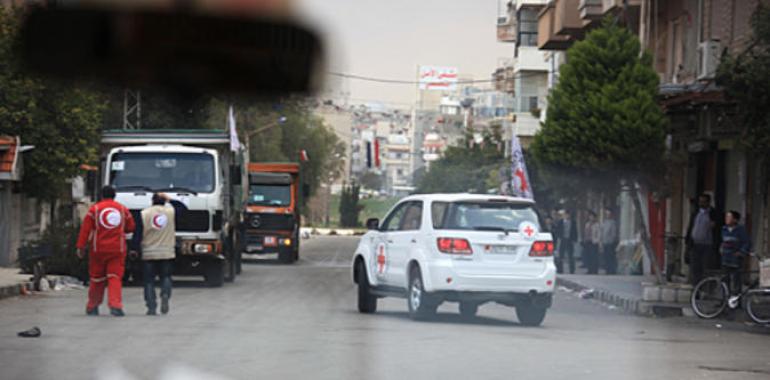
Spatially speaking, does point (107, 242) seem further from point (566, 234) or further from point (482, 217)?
point (566, 234)

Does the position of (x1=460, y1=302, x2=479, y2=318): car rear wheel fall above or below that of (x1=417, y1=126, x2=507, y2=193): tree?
below

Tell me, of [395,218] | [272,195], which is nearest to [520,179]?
[272,195]

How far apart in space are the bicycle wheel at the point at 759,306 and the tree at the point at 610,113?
4.33 m

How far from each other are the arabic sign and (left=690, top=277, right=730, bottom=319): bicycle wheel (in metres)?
14.3

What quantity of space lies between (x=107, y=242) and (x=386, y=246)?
→ 358 cm

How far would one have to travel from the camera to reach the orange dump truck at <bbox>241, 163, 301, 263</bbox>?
39.4 m

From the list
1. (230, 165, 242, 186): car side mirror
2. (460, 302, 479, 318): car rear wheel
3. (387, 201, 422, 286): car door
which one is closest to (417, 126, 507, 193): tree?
(230, 165, 242, 186): car side mirror

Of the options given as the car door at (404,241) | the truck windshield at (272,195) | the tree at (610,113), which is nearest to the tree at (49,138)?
the truck windshield at (272,195)

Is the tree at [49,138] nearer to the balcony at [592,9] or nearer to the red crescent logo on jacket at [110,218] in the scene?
the balcony at [592,9]

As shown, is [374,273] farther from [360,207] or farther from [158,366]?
[158,366]

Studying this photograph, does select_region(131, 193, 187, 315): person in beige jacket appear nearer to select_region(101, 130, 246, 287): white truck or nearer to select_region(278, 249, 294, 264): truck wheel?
select_region(101, 130, 246, 287): white truck

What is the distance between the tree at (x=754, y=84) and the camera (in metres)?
18.1

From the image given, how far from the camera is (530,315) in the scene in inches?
650

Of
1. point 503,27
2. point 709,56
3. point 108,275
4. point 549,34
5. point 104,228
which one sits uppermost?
point 549,34
